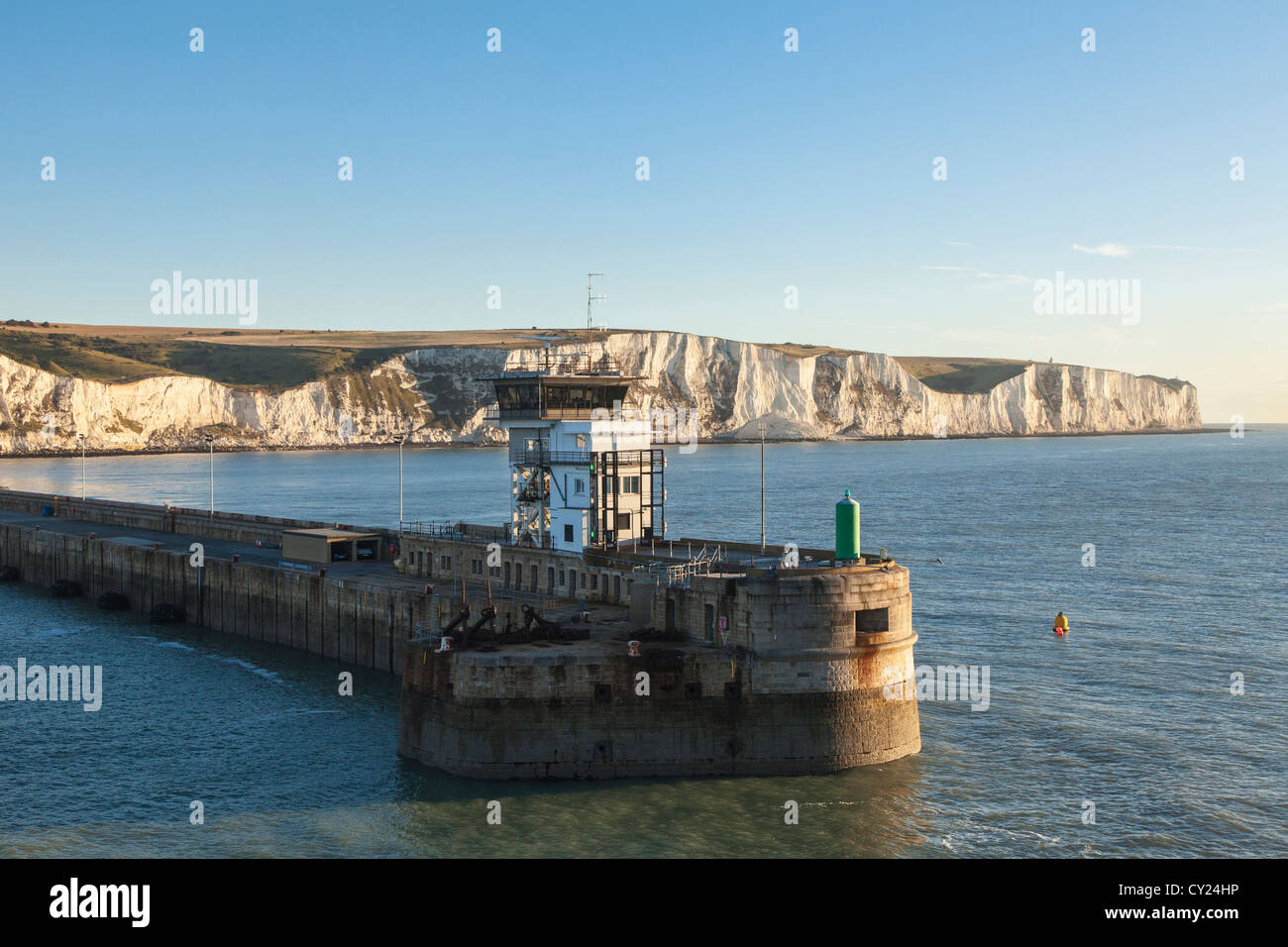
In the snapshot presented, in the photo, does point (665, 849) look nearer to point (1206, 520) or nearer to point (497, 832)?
point (497, 832)

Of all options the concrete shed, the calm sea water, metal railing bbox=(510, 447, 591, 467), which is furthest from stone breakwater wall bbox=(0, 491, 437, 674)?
metal railing bbox=(510, 447, 591, 467)

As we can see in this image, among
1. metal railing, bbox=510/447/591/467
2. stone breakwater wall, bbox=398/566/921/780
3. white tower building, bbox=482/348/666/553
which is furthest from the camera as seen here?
metal railing, bbox=510/447/591/467

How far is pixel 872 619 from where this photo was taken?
33.6m

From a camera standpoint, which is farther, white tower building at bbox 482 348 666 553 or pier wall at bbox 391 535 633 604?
white tower building at bbox 482 348 666 553

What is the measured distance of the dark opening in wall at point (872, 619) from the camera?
110 feet

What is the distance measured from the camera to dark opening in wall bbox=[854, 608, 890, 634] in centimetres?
3353

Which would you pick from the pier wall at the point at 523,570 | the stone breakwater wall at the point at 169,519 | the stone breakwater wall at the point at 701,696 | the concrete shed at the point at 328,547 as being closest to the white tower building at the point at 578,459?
the pier wall at the point at 523,570

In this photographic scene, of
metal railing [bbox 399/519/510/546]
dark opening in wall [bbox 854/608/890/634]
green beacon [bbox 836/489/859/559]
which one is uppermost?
green beacon [bbox 836/489/859/559]

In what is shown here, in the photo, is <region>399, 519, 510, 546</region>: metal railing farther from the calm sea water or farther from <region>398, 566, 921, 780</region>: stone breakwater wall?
<region>398, 566, 921, 780</region>: stone breakwater wall

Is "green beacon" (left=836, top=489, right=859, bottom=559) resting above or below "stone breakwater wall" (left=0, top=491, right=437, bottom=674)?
above

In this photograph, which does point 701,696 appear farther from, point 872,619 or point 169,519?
point 169,519

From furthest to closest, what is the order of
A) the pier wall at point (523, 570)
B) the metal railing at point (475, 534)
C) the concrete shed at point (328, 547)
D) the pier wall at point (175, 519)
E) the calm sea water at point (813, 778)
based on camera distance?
the pier wall at point (175, 519), the concrete shed at point (328, 547), the metal railing at point (475, 534), the pier wall at point (523, 570), the calm sea water at point (813, 778)

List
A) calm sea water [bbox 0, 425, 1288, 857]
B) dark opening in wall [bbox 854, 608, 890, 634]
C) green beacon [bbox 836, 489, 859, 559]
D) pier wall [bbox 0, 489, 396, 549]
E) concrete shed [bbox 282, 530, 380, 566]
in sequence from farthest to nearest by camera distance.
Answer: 1. pier wall [bbox 0, 489, 396, 549]
2. concrete shed [bbox 282, 530, 380, 566]
3. green beacon [bbox 836, 489, 859, 559]
4. dark opening in wall [bbox 854, 608, 890, 634]
5. calm sea water [bbox 0, 425, 1288, 857]

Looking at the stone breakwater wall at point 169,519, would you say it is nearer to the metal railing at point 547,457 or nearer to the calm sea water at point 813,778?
the calm sea water at point 813,778
